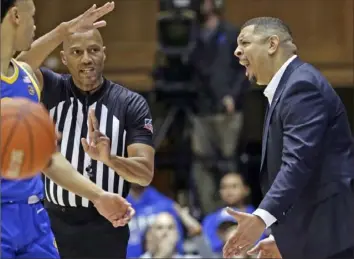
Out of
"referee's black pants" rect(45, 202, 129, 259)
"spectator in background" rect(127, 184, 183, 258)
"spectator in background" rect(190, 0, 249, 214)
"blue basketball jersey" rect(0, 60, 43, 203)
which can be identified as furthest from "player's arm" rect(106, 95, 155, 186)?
"spectator in background" rect(190, 0, 249, 214)

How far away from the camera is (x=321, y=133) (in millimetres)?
3615

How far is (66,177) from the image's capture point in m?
3.69

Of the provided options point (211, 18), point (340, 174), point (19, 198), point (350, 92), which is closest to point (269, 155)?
point (340, 174)

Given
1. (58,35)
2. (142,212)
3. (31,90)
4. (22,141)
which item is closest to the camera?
(22,141)

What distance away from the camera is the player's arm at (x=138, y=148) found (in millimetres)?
4281

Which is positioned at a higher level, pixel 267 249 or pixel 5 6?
pixel 5 6

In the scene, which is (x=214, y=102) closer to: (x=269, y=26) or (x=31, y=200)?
(x=269, y=26)

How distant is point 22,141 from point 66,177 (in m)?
0.50

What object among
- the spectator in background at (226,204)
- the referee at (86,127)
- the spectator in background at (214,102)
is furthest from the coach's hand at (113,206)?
the spectator in background at (214,102)

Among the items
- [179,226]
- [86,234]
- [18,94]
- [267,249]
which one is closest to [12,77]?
[18,94]

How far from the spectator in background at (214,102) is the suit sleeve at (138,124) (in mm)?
3223

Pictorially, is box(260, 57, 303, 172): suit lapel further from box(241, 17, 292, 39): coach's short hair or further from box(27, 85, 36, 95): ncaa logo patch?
box(27, 85, 36, 95): ncaa logo patch

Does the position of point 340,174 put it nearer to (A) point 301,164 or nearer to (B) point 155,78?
(A) point 301,164

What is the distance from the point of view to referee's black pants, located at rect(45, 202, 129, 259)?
4562 mm
